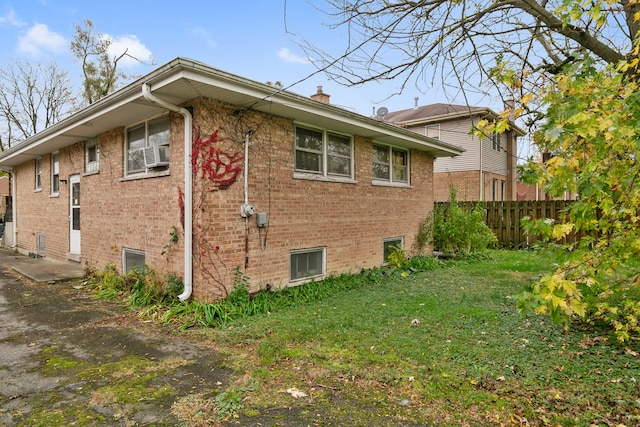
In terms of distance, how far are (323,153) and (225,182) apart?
2.50m

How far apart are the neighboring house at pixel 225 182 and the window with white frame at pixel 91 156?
4cm

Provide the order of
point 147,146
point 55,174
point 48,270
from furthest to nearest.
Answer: point 55,174 < point 48,270 < point 147,146

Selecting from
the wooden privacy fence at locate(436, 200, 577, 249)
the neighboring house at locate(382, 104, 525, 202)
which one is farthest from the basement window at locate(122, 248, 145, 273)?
the neighboring house at locate(382, 104, 525, 202)

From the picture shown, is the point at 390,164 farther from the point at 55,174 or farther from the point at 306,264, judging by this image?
the point at 55,174

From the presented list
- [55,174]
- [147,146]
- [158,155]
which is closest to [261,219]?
[158,155]

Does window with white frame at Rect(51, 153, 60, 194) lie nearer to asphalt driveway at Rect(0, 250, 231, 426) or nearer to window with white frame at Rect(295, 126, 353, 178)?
asphalt driveway at Rect(0, 250, 231, 426)

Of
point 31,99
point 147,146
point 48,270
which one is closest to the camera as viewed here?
point 147,146

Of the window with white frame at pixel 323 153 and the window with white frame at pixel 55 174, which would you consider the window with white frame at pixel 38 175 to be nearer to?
the window with white frame at pixel 55 174

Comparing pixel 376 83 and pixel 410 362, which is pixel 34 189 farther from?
pixel 410 362

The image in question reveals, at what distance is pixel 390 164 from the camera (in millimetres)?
9656

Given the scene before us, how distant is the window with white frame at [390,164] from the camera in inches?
367

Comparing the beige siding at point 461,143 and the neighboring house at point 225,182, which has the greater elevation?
the beige siding at point 461,143

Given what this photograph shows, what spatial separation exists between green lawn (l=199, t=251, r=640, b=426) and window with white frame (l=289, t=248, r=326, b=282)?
3.97 feet

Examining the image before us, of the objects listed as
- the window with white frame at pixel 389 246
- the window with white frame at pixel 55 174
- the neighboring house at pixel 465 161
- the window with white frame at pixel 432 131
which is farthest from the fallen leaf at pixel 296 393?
the window with white frame at pixel 432 131
